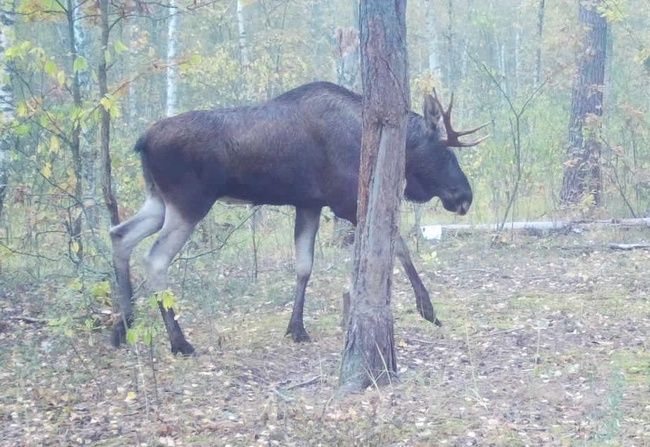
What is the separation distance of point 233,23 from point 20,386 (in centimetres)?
2360

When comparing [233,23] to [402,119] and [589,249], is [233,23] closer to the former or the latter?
[589,249]

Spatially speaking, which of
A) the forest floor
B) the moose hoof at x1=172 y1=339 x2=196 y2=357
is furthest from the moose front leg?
the moose hoof at x1=172 y1=339 x2=196 y2=357

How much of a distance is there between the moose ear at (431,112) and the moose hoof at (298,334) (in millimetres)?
2083

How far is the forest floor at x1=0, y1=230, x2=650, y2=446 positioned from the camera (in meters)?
5.27

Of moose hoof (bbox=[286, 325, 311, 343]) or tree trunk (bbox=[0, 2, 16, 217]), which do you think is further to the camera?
tree trunk (bbox=[0, 2, 16, 217])

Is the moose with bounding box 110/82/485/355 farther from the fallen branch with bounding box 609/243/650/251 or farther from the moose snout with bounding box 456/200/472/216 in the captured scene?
the fallen branch with bounding box 609/243/650/251

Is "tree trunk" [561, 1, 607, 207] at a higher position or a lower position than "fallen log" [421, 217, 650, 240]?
higher

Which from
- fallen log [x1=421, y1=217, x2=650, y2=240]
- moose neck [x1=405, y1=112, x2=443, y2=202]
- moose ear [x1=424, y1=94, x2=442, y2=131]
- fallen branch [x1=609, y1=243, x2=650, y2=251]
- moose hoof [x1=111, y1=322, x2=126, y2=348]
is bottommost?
moose hoof [x1=111, y1=322, x2=126, y2=348]

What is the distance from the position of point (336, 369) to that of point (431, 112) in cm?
258

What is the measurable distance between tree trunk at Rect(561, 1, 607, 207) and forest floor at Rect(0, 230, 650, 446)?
3622 mm

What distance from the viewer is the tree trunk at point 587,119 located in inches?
571

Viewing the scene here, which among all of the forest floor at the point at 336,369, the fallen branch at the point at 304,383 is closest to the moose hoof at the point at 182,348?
the forest floor at the point at 336,369

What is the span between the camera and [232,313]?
925cm

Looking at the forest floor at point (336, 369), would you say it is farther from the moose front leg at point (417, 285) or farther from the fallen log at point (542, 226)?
the fallen log at point (542, 226)
